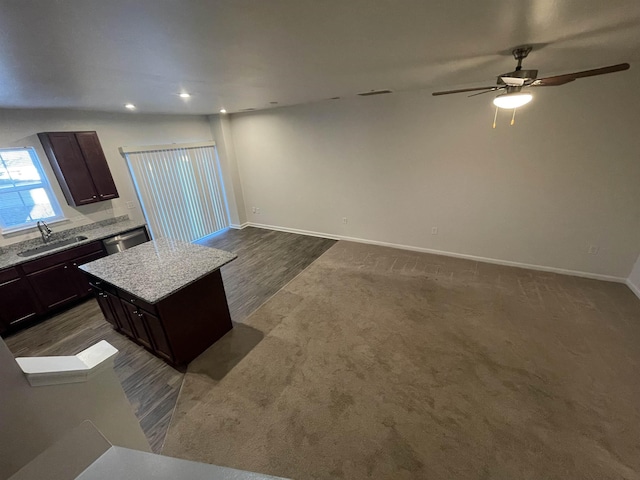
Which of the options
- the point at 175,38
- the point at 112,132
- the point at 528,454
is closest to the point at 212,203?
the point at 112,132

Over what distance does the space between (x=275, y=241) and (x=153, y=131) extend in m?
2.91

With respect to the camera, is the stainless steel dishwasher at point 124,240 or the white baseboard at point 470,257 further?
the stainless steel dishwasher at point 124,240

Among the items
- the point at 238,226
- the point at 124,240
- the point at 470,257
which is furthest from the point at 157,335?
the point at 470,257

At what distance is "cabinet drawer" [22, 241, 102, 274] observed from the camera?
10.1 feet

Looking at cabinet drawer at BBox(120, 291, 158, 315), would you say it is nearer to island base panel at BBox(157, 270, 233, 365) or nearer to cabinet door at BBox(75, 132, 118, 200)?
island base panel at BBox(157, 270, 233, 365)

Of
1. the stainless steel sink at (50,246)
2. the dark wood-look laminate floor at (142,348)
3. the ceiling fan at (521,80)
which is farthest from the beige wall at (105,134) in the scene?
the ceiling fan at (521,80)

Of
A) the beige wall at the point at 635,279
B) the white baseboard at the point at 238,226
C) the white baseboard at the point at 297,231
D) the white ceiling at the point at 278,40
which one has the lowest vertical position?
the beige wall at the point at 635,279

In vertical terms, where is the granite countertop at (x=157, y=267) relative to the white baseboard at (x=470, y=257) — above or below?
above

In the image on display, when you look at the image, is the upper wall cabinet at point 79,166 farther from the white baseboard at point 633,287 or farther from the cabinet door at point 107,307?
the white baseboard at point 633,287

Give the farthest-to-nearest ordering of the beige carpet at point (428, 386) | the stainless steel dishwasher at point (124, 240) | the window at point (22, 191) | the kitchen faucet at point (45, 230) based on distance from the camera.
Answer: the stainless steel dishwasher at point (124, 240) < the kitchen faucet at point (45, 230) < the window at point (22, 191) < the beige carpet at point (428, 386)

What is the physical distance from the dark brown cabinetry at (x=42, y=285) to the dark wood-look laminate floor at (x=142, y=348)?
174mm

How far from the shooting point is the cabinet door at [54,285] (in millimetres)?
3162

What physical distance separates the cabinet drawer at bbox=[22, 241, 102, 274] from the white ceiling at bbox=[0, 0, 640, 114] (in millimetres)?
1729

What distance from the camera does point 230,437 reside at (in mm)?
1897
